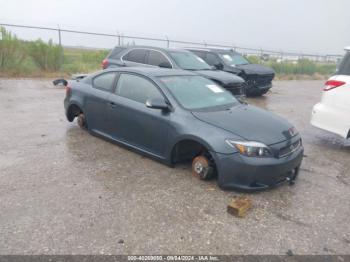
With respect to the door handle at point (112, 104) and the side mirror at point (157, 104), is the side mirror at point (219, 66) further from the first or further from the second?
the side mirror at point (157, 104)

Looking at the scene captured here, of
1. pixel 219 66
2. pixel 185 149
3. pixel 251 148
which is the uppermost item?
pixel 219 66

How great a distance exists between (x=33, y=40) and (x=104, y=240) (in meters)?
14.6

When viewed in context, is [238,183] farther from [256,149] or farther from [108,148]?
[108,148]

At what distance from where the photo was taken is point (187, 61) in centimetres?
966

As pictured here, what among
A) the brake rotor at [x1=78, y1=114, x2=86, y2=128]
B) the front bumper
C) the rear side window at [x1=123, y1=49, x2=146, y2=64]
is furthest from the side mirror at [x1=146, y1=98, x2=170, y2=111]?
the rear side window at [x1=123, y1=49, x2=146, y2=64]

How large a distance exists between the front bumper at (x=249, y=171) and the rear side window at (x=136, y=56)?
20.7 feet

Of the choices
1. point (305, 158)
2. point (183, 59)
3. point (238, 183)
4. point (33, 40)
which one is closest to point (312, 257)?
point (238, 183)

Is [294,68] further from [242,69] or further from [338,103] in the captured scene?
[338,103]

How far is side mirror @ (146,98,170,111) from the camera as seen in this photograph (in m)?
4.64

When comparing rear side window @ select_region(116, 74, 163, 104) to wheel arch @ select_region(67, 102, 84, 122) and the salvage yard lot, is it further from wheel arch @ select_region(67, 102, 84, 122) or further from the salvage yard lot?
wheel arch @ select_region(67, 102, 84, 122)

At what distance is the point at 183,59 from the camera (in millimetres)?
9641

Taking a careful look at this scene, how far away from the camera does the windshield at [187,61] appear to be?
9.36 meters

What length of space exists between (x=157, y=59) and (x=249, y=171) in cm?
624

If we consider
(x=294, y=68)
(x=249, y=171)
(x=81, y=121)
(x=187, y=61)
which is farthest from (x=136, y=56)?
(x=294, y=68)
